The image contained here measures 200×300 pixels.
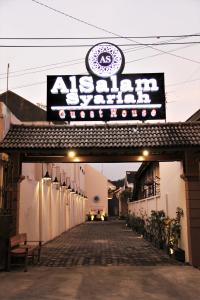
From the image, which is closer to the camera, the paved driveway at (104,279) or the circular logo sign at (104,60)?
the paved driveway at (104,279)

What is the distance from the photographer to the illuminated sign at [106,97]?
15836 mm

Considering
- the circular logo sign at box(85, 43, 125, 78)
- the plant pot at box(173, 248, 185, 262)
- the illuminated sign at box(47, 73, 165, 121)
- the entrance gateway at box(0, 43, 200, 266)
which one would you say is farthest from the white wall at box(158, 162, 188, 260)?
the circular logo sign at box(85, 43, 125, 78)

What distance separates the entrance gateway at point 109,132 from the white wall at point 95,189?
42.4 meters

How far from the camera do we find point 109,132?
1424 centimetres

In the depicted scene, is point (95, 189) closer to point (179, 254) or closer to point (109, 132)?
point (109, 132)

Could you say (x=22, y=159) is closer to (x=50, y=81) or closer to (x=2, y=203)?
(x=2, y=203)

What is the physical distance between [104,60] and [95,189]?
4329 cm

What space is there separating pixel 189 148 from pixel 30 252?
246 inches

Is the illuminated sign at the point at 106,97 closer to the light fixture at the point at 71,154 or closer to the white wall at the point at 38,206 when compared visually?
the light fixture at the point at 71,154

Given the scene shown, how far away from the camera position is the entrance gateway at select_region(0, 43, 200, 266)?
1298 centimetres

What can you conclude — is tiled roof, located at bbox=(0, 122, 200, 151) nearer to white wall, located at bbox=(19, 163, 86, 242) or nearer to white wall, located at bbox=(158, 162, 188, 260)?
white wall, located at bbox=(158, 162, 188, 260)

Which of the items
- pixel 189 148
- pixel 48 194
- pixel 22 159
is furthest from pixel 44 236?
pixel 189 148

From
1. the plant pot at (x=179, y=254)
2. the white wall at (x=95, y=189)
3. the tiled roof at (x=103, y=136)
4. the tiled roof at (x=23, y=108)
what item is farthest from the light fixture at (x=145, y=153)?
the white wall at (x=95, y=189)

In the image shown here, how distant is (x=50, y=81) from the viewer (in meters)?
16.3
